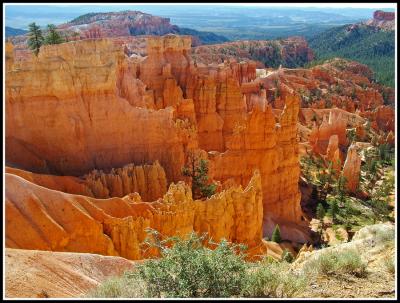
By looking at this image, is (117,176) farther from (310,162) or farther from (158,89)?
(310,162)

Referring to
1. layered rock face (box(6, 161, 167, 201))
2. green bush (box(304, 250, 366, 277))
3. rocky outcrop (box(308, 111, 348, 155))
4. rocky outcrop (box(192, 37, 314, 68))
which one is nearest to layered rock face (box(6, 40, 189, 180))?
layered rock face (box(6, 161, 167, 201))

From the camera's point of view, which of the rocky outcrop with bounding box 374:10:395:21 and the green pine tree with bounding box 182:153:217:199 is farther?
the rocky outcrop with bounding box 374:10:395:21

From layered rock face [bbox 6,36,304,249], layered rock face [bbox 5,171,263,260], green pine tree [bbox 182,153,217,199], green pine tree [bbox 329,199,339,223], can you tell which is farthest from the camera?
green pine tree [bbox 329,199,339,223]

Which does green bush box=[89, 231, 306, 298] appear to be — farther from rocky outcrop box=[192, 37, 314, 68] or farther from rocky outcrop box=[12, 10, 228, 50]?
rocky outcrop box=[12, 10, 228, 50]

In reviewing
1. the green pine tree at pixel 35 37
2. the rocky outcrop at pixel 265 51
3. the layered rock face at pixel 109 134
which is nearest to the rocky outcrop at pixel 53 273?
the layered rock face at pixel 109 134

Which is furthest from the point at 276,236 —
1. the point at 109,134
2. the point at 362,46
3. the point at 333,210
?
the point at 362,46

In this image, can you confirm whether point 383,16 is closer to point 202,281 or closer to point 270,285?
point 270,285

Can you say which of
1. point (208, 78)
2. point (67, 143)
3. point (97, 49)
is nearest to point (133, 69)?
point (208, 78)
